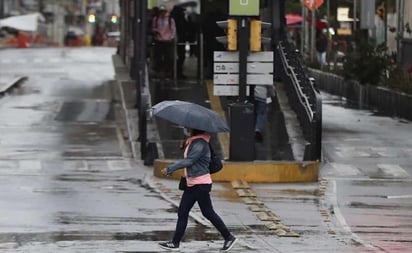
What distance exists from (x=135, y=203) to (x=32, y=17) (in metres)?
76.0

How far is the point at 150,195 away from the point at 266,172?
2.41m

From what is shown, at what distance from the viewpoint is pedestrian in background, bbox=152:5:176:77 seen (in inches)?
1098

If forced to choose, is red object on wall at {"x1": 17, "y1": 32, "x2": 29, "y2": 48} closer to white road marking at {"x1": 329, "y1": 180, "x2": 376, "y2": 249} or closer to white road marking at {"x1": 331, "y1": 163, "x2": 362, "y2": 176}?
white road marking at {"x1": 331, "y1": 163, "x2": 362, "y2": 176}

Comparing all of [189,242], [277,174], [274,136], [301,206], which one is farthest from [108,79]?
[189,242]

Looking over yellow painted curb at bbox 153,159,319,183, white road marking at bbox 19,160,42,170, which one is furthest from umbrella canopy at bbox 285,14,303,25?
yellow painted curb at bbox 153,159,319,183

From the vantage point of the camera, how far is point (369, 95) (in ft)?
102

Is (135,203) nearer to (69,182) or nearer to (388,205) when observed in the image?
(69,182)

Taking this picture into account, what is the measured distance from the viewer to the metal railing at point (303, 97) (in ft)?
62.2

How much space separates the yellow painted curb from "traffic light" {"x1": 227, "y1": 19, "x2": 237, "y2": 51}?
1.93 meters

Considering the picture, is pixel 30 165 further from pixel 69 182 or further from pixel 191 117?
pixel 191 117

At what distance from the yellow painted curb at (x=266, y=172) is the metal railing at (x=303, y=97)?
1.34 m

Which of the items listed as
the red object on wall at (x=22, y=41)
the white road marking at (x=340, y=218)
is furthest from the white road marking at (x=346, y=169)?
the red object on wall at (x=22, y=41)

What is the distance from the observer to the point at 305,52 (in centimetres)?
4753

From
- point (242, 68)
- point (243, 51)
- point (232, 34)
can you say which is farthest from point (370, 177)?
point (232, 34)
